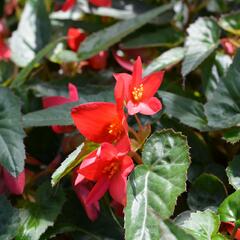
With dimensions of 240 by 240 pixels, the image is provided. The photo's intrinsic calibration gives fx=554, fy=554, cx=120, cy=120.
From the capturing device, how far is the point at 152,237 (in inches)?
27.0

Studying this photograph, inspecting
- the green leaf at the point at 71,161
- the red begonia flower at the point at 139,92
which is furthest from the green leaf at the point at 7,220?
the red begonia flower at the point at 139,92

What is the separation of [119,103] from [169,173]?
4.5 inches

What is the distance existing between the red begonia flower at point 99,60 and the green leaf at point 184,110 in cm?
29

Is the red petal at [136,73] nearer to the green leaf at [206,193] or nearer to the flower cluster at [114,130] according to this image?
the flower cluster at [114,130]

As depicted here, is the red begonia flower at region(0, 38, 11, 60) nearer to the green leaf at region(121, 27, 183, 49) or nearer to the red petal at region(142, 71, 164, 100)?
the green leaf at region(121, 27, 183, 49)

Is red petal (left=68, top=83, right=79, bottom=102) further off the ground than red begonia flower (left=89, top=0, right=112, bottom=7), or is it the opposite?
red petal (left=68, top=83, right=79, bottom=102)

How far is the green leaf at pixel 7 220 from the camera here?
81 cm

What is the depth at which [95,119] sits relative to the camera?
29.2 inches

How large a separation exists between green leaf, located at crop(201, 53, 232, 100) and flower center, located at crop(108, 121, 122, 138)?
281 millimetres

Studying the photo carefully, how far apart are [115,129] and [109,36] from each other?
0.36m

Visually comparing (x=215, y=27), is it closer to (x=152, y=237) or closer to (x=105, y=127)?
(x=105, y=127)

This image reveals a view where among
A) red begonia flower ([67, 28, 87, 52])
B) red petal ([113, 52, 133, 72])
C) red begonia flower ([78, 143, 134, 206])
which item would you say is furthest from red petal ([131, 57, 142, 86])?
red begonia flower ([67, 28, 87, 52])

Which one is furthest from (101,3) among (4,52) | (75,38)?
(4,52)

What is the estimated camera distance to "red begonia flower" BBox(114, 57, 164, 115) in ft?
2.49
